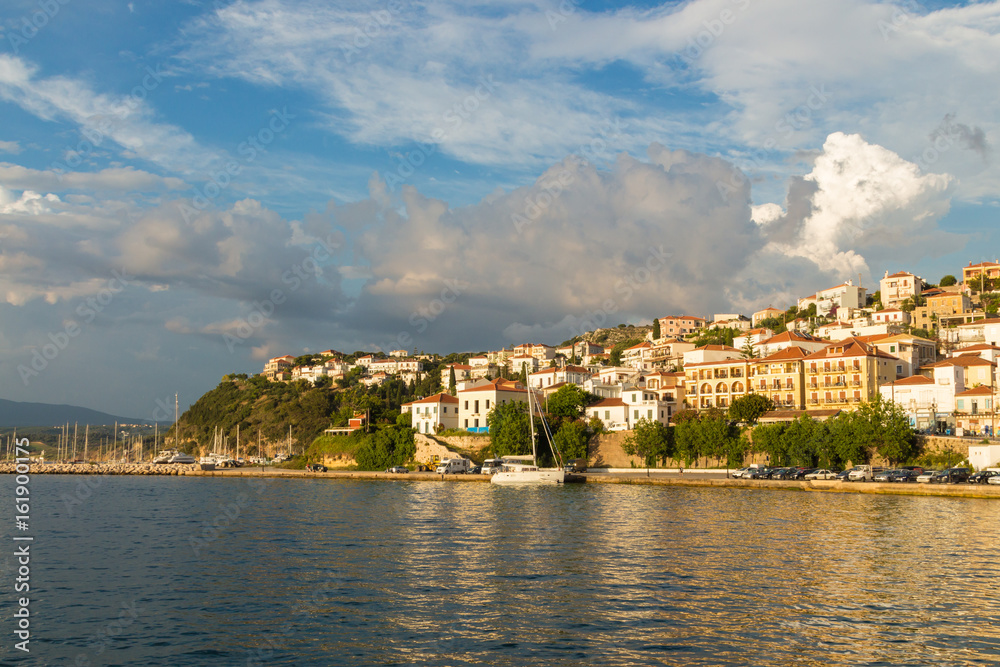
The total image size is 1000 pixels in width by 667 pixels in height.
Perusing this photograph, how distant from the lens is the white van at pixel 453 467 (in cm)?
7388

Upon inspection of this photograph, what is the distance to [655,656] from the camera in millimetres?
14977

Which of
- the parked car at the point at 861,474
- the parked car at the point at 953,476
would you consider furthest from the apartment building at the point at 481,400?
the parked car at the point at 953,476

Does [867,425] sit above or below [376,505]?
above

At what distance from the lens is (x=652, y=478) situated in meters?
61.7

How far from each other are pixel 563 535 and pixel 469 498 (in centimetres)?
1965

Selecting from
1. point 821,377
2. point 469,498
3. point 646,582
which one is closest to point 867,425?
point 821,377

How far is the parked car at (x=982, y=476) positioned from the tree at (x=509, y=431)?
38.7m

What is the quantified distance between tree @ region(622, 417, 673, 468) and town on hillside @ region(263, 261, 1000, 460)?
5668mm

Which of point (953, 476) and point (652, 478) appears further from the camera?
point (652, 478)

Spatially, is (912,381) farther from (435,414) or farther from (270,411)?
(270,411)

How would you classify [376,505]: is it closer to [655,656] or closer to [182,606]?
[182,606]

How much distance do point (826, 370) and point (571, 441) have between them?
2830 cm

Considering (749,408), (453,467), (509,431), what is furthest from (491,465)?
(749,408)

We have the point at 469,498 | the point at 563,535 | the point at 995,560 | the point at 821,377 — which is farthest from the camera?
the point at 821,377
